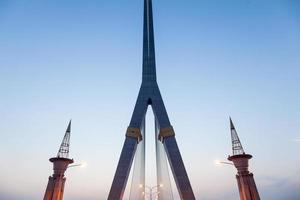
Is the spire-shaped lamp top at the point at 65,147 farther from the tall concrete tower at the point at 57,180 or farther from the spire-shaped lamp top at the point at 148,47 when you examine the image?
the spire-shaped lamp top at the point at 148,47

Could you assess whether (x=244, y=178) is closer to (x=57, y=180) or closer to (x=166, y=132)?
(x=166, y=132)

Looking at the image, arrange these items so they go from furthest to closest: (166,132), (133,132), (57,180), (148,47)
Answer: (148,47) → (166,132) → (133,132) → (57,180)

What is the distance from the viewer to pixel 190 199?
63.8 feet

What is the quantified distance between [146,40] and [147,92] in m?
7.23

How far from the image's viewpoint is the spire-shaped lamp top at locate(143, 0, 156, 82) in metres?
24.9

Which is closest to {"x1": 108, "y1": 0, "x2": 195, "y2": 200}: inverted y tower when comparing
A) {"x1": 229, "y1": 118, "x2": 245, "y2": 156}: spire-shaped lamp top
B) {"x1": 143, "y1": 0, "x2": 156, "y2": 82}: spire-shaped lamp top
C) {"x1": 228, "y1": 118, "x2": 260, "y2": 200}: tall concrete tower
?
{"x1": 143, "y1": 0, "x2": 156, "y2": 82}: spire-shaped lamp top

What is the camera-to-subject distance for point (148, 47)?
1046 inches

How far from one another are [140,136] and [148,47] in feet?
34.9

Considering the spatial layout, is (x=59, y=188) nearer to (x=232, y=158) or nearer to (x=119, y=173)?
(x=119, y=173)

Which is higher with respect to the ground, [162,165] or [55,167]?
[162,165]

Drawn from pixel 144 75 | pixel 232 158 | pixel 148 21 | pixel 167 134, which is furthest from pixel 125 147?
pixel 148 21

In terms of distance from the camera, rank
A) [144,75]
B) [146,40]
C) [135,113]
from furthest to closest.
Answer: [146,40] < [144,75] < [135,113]

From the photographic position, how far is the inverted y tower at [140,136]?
20.0 metres

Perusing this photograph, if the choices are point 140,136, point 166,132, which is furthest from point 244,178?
point 140,136
